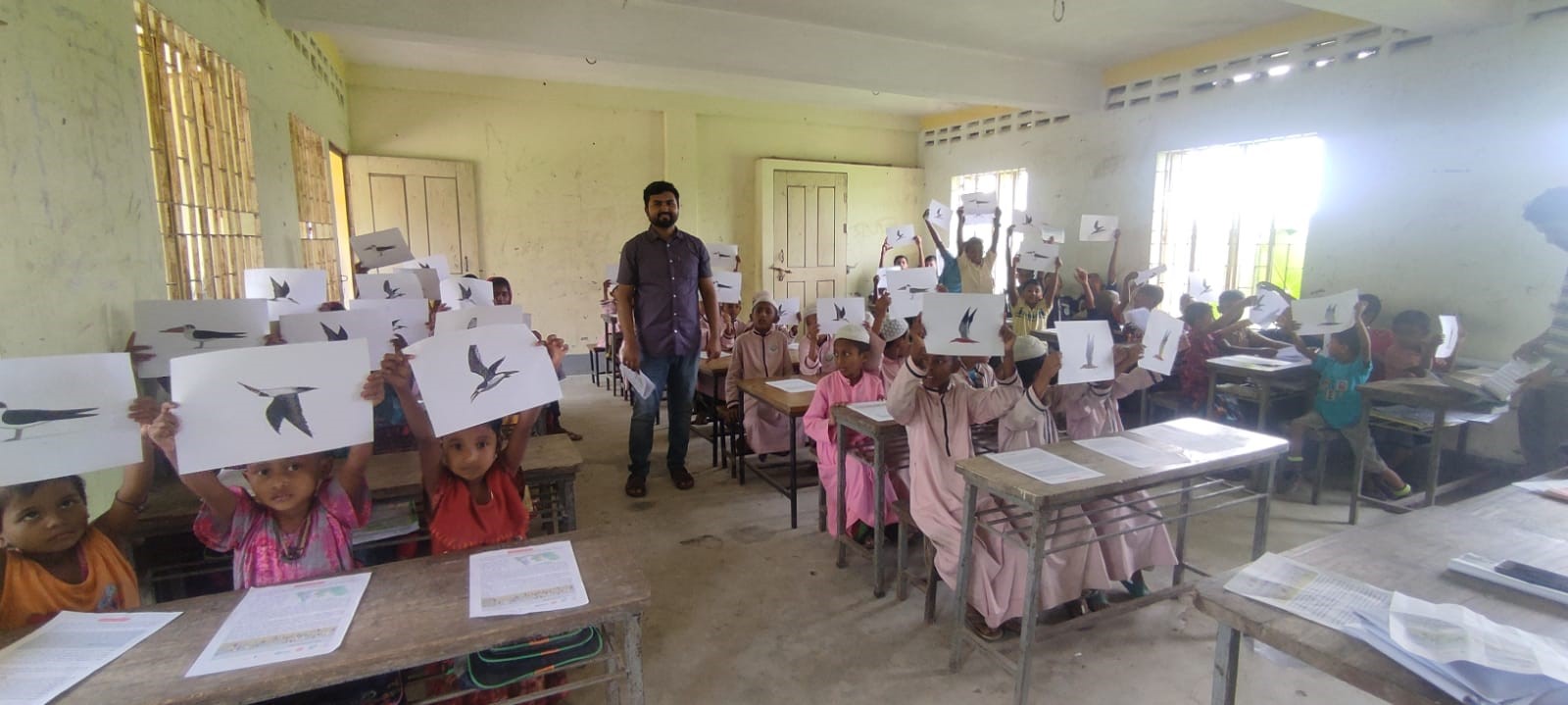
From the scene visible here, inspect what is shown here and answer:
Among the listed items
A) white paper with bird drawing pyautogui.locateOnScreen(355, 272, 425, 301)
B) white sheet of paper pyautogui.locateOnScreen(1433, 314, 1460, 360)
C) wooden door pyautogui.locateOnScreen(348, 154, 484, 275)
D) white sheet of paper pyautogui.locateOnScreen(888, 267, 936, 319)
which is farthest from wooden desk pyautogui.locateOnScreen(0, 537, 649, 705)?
wooden door pyautogui.locateOnScreen(348, 154, 484, 275)

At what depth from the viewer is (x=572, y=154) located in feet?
25.3

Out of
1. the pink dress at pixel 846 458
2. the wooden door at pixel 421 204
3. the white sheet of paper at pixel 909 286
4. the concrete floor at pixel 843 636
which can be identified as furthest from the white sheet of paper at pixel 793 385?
the wooden door at pixel 421 204

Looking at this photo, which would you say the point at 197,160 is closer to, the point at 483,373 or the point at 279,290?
the point at 279,290

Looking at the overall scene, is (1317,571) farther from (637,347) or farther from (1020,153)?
(1020,153)

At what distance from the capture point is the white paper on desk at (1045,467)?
2027 mm

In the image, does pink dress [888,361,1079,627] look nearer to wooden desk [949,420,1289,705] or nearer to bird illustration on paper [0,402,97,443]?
wooden desk [949,420,1289,705]

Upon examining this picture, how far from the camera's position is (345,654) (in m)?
1.22

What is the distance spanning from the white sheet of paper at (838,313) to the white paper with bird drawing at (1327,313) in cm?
234

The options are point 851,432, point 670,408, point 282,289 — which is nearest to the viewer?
point 282,289

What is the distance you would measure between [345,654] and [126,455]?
68cm

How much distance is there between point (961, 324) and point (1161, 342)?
0.83m

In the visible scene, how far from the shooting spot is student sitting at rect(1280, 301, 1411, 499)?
3.88 m

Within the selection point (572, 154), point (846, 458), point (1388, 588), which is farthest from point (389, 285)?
point (572, 154)

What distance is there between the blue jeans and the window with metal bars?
1996 millimetres
